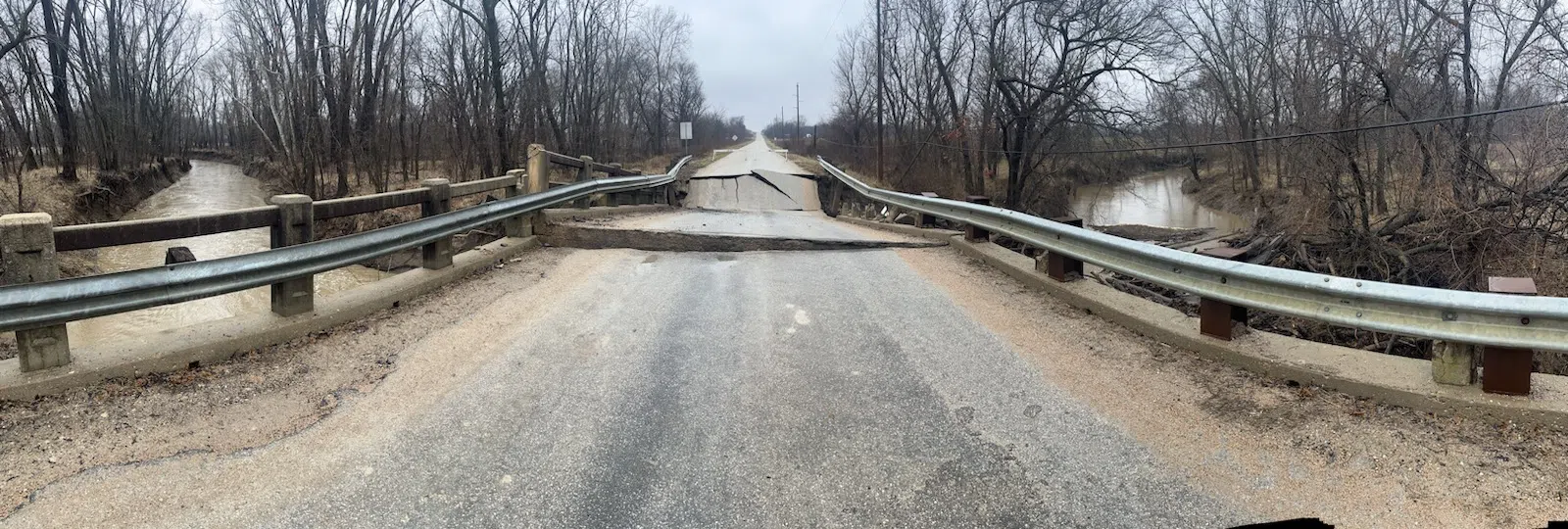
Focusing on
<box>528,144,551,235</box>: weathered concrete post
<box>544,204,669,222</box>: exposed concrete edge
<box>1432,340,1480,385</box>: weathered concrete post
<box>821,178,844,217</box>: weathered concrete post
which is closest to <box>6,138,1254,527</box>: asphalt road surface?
<box>1432,340,1480,385</box>: weathered concrete post

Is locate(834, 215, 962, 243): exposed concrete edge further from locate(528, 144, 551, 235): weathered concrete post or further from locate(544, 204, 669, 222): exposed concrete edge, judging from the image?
locate(528, 144, 551, 235): weathered concrete post

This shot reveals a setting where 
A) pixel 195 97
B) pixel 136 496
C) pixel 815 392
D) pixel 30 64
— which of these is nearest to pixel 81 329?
pixel 136 496

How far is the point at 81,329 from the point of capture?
10.4 meters

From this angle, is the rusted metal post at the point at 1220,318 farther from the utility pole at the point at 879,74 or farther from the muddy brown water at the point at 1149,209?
the utility pole at the point at 879,74

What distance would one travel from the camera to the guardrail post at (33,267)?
380 cm

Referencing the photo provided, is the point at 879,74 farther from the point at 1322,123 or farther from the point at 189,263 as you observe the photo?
the point at 189,263

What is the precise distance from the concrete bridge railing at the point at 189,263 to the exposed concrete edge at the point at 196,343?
0.37 feet

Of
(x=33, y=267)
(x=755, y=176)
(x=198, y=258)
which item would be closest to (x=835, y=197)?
(x=755, y=176)

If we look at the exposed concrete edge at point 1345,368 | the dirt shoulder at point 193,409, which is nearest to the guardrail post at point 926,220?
the exposed concrete edge at point 1345,368

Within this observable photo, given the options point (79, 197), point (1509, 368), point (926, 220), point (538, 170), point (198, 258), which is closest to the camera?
point (1509, 368)

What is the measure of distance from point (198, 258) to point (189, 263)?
48.6ft

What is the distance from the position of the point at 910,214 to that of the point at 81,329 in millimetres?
12499

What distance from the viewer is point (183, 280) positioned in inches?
173

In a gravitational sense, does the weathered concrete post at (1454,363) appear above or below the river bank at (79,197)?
below
